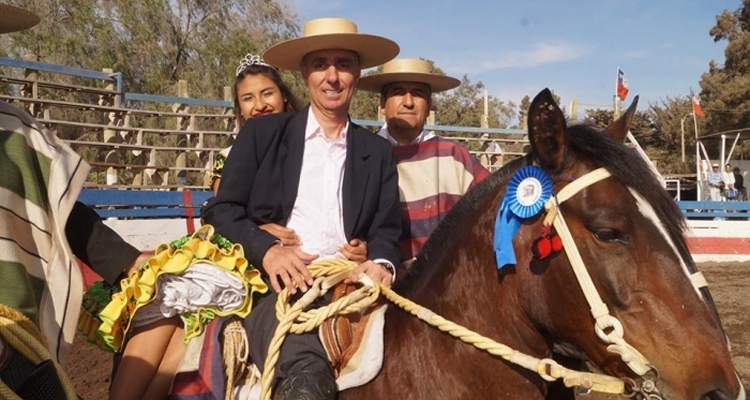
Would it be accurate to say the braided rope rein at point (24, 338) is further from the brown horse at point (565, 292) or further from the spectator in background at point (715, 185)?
the spectator in background at point (715, 185)

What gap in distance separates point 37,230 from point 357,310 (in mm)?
1208

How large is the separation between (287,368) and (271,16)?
87.2 feet

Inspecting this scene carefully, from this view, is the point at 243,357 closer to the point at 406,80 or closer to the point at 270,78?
the point at 406,80

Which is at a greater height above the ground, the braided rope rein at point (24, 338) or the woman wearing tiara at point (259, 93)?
Result: the woman wearing tiara at point (259, 93)

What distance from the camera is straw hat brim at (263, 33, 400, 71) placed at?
3.15 m

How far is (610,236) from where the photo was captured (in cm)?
205

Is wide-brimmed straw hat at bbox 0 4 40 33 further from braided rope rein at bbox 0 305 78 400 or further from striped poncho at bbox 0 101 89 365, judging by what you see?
braided rope rein at bbox 0 305 78 400

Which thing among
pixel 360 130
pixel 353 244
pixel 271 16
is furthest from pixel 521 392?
pixel 271 16

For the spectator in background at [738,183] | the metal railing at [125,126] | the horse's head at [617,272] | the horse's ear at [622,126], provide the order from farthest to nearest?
1. the spectator in background at [738,183]
2. the metal railing at [125,126]
3. the horse's ear at [622,126]
4. the horse's head at [617,272]

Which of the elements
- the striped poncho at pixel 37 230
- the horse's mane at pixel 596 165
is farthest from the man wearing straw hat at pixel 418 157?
the striped poncho at pixel 37 230

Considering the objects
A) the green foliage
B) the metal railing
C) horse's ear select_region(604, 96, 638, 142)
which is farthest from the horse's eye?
the green foliage

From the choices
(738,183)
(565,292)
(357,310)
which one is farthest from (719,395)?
(738,183)

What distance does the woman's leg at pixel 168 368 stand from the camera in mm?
2730

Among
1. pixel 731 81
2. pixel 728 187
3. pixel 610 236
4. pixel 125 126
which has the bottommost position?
pixel 728 187
